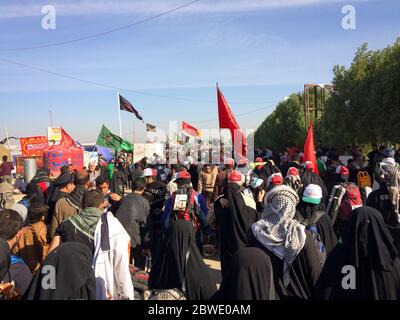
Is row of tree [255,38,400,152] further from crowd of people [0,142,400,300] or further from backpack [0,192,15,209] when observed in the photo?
backpack [0,192,15,209]

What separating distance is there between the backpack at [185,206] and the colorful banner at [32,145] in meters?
19.2

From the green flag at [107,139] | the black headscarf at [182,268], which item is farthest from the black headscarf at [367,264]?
the green flag at [107,139]

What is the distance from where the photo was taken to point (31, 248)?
4.14 metres

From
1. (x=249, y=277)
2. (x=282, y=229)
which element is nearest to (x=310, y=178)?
(x=282, y=229)

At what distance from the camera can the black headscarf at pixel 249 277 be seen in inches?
99.5

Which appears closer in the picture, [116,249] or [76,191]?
[116,249]

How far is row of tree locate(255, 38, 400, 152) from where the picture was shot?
1823 cm

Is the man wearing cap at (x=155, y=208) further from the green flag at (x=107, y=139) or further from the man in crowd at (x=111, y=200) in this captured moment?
the green flag at (x=107, y=139)

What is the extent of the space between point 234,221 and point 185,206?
65 centimetres

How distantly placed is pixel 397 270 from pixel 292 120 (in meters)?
45.1

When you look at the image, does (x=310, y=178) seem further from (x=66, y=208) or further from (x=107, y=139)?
(x=107, y=139)

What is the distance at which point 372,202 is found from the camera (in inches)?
193
